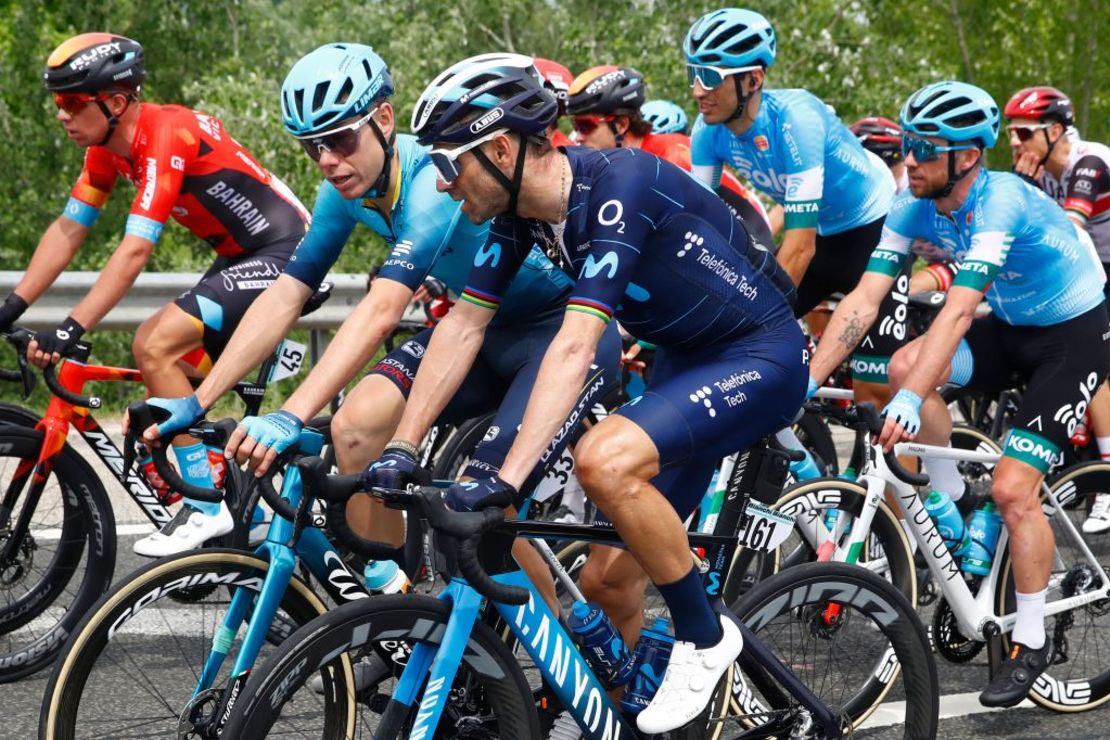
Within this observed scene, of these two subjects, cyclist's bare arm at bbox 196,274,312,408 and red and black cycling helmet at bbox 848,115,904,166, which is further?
red and black cycling helmet at bbox 848,115,904,166

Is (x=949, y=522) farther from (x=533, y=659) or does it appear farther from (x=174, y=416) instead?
(x=174, y=416)

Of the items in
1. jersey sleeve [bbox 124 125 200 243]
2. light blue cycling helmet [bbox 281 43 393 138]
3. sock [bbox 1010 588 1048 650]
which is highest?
light blue cycling helmet [bbox 281 43 393 138]

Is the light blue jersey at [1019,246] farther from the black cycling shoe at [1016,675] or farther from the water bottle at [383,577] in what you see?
the water bottle at [383,577]

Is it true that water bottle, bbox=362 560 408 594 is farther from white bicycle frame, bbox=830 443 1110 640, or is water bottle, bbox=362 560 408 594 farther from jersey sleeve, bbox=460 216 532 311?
white bicycle frame, bbox=830 443 1110 640

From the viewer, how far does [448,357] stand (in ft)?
13.5

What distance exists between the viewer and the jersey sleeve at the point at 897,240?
5797 millimetres

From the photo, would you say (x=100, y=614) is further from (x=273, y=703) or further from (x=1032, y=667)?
(x=1032, y=667)

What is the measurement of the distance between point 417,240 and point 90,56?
1990mm

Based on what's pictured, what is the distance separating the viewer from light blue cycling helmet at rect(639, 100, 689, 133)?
9.83 meters

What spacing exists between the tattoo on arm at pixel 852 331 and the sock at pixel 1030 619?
A: 109 cm

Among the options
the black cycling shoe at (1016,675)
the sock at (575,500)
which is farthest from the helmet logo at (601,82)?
the black cycling shoe at (1016,675)

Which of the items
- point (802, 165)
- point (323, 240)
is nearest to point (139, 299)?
point (802, 165)

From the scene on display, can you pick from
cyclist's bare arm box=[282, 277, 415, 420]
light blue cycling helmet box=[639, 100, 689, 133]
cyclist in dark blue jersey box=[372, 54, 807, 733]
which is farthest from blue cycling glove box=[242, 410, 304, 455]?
light blue cycling helmet box=[639, 100, 689, 133]

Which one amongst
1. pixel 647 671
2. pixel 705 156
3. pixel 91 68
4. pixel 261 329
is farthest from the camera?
pixel 705 156
